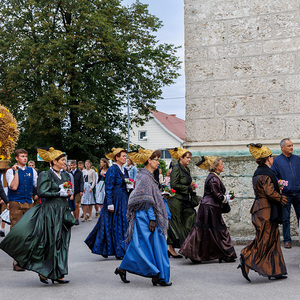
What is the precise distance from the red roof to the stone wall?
47.8 m

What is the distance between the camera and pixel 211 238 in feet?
28.0

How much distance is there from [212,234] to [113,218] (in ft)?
6.55

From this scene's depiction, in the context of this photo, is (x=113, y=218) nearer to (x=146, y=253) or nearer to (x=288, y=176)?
(x=146, y=253)

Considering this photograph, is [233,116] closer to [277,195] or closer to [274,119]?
[274,119]

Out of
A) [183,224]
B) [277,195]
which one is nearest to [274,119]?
[183,224]

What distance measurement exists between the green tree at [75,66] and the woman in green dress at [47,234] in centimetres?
2018

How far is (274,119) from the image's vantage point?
10766mm

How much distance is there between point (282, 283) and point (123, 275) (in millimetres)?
2062

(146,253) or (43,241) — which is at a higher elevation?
(43,241)

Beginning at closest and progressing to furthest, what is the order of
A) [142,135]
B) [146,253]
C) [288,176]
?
[146,253]
[288,176]
[142,135]

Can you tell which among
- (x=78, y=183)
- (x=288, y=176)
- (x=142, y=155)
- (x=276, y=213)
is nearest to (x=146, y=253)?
(x=142, y=155)

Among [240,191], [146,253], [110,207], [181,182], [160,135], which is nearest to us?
[146,253]

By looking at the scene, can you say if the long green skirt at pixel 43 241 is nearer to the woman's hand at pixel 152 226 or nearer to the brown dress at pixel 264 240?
the woman's hand at pixel 152 226

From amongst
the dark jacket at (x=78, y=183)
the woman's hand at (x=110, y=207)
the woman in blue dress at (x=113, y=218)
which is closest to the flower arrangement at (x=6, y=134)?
the woman in blue dress at (x=113, y=218)
